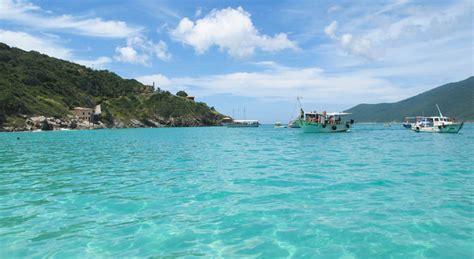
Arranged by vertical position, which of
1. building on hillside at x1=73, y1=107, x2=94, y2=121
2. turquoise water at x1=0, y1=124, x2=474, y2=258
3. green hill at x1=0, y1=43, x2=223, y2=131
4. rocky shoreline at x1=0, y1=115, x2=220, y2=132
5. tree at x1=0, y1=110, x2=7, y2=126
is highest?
green hill at x1=0, y1=43, x2=223, y2=131

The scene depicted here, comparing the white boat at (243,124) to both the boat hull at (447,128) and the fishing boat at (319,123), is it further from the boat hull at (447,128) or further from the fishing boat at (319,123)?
the boat hull at (447,128)

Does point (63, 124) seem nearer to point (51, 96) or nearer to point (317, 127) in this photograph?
point (51, 96)

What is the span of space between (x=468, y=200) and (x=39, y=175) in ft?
70.9

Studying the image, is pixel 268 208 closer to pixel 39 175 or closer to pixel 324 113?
pixel 39 175

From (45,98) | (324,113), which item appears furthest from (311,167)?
(45,98)

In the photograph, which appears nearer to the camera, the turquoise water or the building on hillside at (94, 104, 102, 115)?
the turquoise water

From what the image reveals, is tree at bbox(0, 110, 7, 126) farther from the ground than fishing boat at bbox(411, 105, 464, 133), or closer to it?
farther from the ground

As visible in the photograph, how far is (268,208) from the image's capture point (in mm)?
11930

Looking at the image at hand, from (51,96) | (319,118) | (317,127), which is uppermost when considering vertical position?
(51,96)

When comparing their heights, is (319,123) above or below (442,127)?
above

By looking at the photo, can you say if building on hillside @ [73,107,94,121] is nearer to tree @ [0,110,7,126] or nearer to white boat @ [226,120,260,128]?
tree @ [0,110,7,126]

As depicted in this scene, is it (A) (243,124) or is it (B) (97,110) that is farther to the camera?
(A) (243,124)

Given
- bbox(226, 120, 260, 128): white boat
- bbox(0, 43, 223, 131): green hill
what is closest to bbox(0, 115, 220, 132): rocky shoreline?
bbox(0, 43, 223, 131): green hill

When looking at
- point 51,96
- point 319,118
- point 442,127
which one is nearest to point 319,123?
point 319,118
